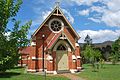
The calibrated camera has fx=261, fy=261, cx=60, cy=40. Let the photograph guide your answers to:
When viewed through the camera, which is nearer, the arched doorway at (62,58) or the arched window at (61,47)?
the arched doorway at (62,58)

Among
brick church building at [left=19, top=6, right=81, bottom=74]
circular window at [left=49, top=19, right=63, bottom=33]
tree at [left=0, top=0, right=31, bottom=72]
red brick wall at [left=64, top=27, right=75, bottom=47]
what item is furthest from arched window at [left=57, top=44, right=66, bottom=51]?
tree at [left=0, top=0, right=31, bottom=72]

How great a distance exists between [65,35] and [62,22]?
2711 mm

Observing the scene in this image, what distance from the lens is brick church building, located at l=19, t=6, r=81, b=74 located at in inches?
Result: 1410

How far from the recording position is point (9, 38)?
17.9 m

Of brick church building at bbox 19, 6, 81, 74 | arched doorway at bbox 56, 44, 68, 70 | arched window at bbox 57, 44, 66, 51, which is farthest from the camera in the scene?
arched window at bbox 57, 44, 66, 51

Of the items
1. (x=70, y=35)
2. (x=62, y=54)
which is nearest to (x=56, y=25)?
(x=70, y=35)

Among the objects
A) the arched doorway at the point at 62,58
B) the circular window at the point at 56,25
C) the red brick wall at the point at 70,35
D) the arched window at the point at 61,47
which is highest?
the circular window at the point at 56,25

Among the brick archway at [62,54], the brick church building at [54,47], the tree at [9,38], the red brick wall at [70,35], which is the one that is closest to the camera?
the tree at [9,38]

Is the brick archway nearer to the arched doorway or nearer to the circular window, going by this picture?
the arched doorway

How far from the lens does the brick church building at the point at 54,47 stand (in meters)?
35.8

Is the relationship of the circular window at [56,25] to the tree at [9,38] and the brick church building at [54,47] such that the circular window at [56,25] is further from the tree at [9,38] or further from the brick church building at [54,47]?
the tree at [9,38]

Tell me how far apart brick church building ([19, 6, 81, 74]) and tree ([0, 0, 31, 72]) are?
16926 millimetres

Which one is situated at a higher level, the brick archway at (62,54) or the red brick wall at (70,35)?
the red brick wall at (70,35)

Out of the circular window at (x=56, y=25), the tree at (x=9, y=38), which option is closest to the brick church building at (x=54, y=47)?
the circular window at (x=56, y=25)
